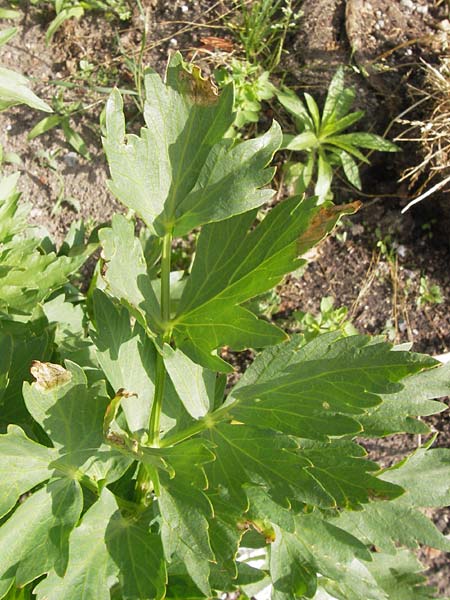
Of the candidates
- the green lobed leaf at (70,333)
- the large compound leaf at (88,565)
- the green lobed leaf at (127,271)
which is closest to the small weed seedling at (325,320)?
the green lobed leaf at (70,333)

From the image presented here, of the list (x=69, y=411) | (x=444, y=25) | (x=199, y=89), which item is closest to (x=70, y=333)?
(x=69, y=411)

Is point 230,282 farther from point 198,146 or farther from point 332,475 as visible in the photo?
point 332,475

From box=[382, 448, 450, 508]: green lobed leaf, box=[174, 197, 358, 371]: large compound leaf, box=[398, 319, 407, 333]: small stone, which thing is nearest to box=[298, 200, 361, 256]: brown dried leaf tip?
box=[174, 197, 358, 371]: large compound leaf

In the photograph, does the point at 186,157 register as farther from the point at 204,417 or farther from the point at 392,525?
the point at 392,525

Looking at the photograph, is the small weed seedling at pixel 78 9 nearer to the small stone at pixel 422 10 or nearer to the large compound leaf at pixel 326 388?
the small stone at pixel 422 10

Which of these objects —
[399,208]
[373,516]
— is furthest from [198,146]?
[399,208]

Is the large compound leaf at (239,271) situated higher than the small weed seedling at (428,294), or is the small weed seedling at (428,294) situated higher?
the large compound leaf at (239,271)

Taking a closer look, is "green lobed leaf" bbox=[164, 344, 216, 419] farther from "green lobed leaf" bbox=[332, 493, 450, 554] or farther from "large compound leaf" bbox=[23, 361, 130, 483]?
"green lobed leaf" bbox=[332, 493, 450, 554]
